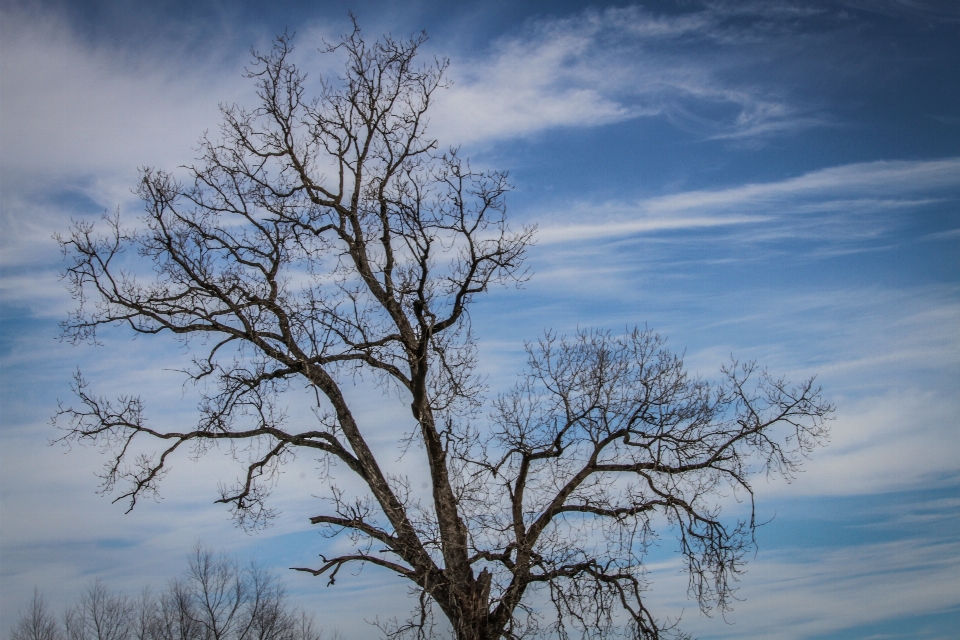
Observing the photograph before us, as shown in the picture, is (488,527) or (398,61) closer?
(488,527)

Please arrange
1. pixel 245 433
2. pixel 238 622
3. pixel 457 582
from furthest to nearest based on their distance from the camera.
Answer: pixel 238 622
pixel 245 433
pixel 457 582

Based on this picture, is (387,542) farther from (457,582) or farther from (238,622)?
(238,622)

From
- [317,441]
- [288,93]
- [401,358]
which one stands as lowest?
[317,441]

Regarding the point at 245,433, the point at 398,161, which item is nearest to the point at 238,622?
the point at 245,433

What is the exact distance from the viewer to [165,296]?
1352 centimetres

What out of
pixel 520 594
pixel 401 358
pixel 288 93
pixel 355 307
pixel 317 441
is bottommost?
pixel 520 594

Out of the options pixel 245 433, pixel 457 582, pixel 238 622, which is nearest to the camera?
pixel 457 582

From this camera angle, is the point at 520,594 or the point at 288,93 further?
the point at 288,93

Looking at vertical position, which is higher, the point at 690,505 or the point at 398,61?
the point at 398,61

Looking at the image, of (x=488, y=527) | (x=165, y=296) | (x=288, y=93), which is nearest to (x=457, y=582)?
(x=488, y=527)

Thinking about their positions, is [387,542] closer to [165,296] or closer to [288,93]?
[165,296]

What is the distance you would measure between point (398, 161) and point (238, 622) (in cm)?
2077

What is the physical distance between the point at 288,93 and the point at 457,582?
874 centimetres

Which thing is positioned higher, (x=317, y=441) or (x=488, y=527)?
(x=317, y=441)
